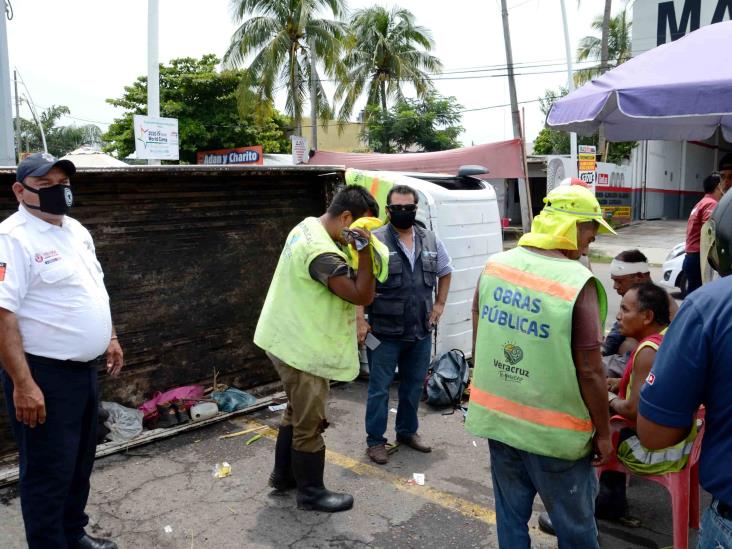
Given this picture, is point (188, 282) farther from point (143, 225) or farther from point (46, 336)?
point (46, 336)

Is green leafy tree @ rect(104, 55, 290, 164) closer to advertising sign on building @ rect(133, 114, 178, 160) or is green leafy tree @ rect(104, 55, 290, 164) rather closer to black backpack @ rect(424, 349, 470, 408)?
advertising sign on building @ rect(133, 114, 178, 160)

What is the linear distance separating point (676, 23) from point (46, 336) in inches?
254

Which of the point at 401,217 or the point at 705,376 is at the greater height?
the point at 401,217

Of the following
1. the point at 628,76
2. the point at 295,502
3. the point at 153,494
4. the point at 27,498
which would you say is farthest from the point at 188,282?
the point at 628,76

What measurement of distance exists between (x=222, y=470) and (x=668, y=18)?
6.03 metres

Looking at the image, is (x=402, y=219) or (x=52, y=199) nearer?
(x=52, y=199)

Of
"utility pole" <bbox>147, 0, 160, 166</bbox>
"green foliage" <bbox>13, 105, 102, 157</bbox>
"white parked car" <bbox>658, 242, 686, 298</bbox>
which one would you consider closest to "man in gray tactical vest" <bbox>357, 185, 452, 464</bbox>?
"utility pole" <bbox>147, 0, 160, 166</bbox>

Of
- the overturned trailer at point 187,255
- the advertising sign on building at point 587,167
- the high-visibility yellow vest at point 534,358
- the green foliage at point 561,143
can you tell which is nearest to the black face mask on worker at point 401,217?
the overturned trailer at point 187,255

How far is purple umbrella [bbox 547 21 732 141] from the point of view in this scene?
333 centimetres

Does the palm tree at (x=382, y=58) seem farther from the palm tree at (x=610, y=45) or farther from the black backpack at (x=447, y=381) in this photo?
the black backpack at (x=447, y=381)

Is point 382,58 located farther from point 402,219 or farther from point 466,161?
point 402,219

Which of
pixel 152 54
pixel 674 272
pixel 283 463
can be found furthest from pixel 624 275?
pixel 152 54

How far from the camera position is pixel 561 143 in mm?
28812

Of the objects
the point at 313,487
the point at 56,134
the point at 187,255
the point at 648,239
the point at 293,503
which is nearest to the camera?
the point at 313,487
